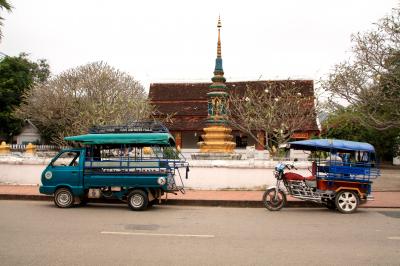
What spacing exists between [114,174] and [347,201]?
6222mm

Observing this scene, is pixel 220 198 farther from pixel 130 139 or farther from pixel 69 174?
pixel 69 174

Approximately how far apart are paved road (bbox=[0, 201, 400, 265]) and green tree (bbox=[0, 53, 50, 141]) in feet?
109

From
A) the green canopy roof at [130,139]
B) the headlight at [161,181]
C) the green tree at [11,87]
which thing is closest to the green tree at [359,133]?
the green canopy roof at [130,139]

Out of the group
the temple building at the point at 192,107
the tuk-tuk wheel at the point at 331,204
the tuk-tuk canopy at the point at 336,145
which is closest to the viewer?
the tuk-tuk canopy at the point at 336,145

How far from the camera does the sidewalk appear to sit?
13.1 metres

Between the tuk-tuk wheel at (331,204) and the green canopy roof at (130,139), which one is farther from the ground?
the green canopy roof at (130,139)

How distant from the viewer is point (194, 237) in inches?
320

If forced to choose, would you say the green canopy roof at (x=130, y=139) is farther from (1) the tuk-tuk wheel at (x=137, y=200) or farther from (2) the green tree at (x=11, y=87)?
(2) the green tree at (x=11, y=87)

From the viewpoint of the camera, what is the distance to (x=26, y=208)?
1175cm

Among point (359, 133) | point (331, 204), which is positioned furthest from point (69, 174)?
point (359, 133)

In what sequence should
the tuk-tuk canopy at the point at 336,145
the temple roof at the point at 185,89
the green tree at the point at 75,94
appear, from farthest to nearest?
the temple roof at the point at 185,89 < the green tree at the point at 75,94 < the tuk-tuk canopy at the point at 336,145

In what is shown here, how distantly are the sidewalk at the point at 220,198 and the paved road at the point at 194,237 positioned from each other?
1079mm

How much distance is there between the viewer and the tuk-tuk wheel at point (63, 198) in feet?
39.3

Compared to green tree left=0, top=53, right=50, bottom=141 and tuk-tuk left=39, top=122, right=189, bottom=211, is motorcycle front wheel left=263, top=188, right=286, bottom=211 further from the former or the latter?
green tree left=0, top=53, right=50, bottom=141
